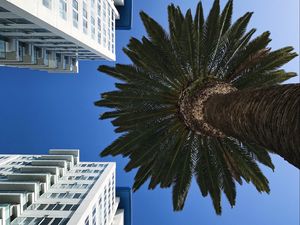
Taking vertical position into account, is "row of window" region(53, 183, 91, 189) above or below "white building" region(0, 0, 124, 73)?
below

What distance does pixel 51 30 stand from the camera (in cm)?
2898

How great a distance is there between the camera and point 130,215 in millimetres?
80750

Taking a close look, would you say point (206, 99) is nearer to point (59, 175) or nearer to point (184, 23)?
point (184, 23)

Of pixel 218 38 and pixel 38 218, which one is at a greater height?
pixel 218 38

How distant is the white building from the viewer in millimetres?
24906

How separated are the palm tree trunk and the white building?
1412 centimetres

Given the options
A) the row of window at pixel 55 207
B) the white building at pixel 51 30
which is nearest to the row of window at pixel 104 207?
the row of window at pixel 55 207

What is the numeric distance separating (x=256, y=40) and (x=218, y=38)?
5.90 feet

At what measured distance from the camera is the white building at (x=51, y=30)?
24.9 metres

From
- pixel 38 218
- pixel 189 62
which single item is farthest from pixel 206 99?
pixel 38 218

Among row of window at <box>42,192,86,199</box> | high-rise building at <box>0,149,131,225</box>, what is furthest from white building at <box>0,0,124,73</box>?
row of window at <box>42,192,86,199</box>

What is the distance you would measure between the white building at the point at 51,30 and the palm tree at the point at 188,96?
28.6ft

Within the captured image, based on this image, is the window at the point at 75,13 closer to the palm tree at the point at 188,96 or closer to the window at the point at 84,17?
the window at the point at 84,17

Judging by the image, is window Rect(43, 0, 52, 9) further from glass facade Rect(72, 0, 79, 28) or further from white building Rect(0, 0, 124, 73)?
glass facade Rect(72, 0, 79, 28)
